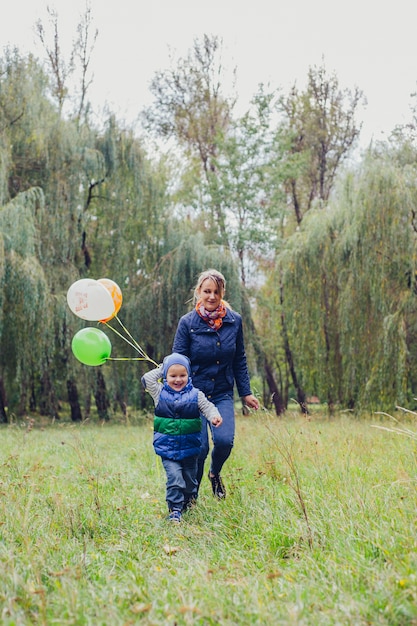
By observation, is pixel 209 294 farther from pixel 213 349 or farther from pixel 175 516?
pixel 175 516

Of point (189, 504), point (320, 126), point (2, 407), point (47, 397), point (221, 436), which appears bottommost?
point (47, 397)

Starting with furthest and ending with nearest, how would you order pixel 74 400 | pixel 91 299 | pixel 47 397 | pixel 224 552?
pixel 47 397 < pixel 74 400 < pixel 91 299 < pixel 224 552

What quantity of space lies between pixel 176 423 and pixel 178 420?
2 cm

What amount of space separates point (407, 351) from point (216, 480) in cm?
809

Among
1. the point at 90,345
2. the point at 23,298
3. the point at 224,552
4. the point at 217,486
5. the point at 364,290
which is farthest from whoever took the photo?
the point at 364,290

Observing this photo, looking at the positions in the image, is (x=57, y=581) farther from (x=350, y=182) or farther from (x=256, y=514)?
(x=350, y=182)

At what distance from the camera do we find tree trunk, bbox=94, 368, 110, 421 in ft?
51.7

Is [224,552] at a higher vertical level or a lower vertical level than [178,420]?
lower

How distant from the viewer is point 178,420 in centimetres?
413

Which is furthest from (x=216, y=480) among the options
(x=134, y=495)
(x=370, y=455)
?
(x=370, y=455)

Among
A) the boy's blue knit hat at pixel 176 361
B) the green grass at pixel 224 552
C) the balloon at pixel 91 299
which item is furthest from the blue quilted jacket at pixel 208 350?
the balloon at pixel 91 299

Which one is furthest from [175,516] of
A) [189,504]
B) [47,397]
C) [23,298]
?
[47,397]

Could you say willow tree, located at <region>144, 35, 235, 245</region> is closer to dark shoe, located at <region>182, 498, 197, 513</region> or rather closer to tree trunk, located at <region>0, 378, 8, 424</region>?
tree trunk, located at <region>0, 378, 8, 424</region>

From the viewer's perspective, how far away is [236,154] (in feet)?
64.1
